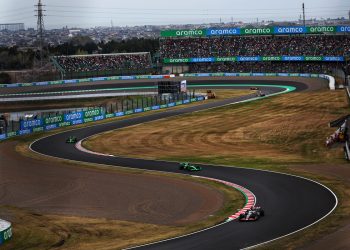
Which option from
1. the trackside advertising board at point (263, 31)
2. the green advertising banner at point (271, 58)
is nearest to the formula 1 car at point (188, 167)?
the green advertising banner at point (271, 58)

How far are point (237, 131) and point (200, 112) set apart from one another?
57.7 feet

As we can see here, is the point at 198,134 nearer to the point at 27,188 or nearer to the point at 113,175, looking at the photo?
the point at 113,175

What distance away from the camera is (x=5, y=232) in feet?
113

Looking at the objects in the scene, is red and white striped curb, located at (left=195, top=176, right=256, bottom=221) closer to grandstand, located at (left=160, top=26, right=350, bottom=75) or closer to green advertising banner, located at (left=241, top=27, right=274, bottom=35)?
grandstand, located at (left=160, top=26, right=350, bottom=75)

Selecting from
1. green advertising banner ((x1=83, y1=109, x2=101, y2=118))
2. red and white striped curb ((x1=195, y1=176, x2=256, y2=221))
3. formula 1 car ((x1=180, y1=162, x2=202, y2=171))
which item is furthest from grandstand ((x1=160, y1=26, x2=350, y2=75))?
red and white striped curb ((x1=195, y1=176, x2=256, y2=221))

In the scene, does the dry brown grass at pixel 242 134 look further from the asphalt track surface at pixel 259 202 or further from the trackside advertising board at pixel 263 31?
the trackside advertising board at pixel 263 31

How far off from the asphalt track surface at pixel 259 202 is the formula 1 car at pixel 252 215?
0.31 m

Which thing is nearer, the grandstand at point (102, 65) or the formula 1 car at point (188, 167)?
the formula 1 car at point (188, 167)

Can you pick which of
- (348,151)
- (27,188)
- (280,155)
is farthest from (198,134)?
(27,188)

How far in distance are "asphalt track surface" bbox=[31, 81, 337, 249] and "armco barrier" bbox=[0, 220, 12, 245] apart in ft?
25.0

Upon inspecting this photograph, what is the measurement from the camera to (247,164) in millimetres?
53594

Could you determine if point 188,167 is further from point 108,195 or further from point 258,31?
point 258,31

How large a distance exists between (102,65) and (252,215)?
375 feet

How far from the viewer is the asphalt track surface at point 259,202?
32.0m
